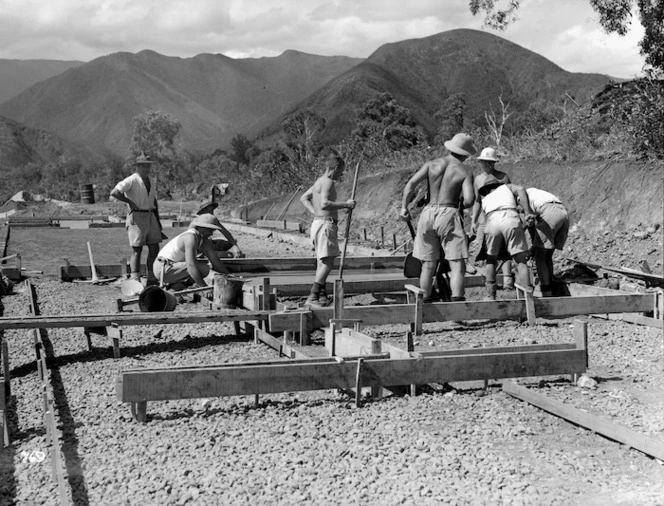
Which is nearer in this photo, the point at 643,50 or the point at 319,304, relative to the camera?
the point at 319,304

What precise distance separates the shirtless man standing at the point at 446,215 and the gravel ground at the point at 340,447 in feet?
5.86

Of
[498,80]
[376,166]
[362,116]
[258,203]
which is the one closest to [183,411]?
[376,166]

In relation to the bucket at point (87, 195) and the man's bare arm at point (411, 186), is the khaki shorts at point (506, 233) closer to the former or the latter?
the man's bare arm at point (411, 186)

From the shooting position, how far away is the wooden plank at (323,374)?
16.4 feet

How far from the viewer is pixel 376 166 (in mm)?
23812

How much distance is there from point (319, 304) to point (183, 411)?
325 centimetres

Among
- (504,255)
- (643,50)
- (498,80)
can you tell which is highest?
(498,80)

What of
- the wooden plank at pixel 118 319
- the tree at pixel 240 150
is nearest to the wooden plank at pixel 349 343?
the wooden plank at pixel 118 319

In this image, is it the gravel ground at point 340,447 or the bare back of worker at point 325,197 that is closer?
the gravel ground at point 340,447

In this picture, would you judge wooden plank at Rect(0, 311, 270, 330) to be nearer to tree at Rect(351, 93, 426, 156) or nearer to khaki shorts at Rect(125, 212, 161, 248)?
khaki shorts at Rect(125, 212, 161, 248)

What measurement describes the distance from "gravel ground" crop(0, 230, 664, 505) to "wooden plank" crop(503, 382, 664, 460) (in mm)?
48

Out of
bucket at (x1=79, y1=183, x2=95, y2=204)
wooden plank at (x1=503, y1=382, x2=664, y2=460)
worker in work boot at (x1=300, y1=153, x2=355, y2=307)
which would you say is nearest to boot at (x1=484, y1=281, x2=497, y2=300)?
worker in work boot at (x1=300, y1=153, x2=355, y2=307)

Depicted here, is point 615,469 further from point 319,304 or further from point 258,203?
point 258,203

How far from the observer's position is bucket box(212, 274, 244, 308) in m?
8.42
